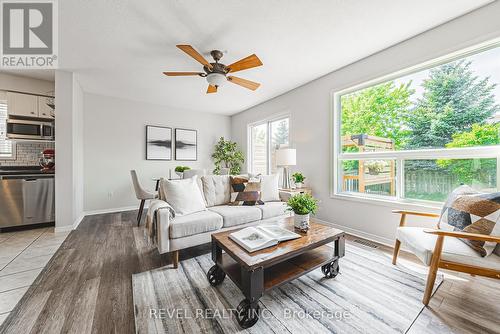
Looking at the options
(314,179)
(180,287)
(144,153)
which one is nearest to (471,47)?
(314,179)

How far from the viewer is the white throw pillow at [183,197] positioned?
2330 mm

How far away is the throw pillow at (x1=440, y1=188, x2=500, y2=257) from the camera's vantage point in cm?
149

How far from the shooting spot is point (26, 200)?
312cm

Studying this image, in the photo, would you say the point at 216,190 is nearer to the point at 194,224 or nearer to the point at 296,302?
the point at 194,224

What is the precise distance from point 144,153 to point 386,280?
4983 mm

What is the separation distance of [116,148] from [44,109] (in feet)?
4.21

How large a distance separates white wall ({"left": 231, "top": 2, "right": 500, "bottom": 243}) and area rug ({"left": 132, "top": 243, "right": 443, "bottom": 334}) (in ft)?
2.95

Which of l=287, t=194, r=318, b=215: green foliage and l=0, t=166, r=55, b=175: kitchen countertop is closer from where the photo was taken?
l=287, t=194, r=318, b=215: green foliage

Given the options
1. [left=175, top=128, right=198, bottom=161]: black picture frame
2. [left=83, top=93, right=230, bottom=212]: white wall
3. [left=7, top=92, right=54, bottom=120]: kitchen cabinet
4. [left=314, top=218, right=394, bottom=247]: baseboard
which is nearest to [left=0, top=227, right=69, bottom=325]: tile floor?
[left=83, top=93, right=230, bottom=212]: white wall

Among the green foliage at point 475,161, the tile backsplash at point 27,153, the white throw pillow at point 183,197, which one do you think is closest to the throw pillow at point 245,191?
the white throw pillow at point 183,197

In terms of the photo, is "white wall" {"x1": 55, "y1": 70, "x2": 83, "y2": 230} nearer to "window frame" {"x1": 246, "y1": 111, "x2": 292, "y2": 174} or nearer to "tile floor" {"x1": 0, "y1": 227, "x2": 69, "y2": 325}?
"tile floor" {"x1": 0, "y1": 227, "x2": 69, "y2": 325}

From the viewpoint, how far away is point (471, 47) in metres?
2.03

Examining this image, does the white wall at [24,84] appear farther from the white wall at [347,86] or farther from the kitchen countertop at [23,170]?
the white wall at [347,86]

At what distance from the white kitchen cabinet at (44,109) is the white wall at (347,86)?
13.9 feet
